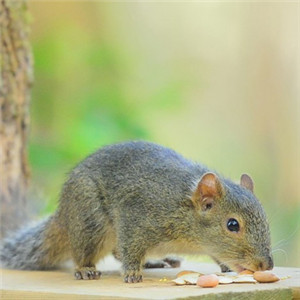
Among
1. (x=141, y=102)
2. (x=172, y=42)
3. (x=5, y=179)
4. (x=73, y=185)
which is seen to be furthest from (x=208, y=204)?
(x=172, y=42)

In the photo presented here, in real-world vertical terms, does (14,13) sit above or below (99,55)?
below

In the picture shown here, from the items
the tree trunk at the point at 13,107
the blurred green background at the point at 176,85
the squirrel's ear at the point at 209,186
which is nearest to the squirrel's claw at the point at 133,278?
the squirrel's ear at the point at 209,186

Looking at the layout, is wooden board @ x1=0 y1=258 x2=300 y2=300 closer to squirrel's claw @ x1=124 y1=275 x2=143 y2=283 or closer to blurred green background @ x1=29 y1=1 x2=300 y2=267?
squirrel's claw @ x1=124 y1=275 x2=143 y2=283

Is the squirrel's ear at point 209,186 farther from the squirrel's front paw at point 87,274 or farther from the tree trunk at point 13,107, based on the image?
the tree trunk at point 13,107

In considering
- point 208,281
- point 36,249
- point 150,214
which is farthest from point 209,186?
point 36,249

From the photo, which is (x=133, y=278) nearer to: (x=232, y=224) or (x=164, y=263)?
(x=232, y=224)

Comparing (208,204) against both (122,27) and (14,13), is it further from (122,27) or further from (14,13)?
(122,27)
